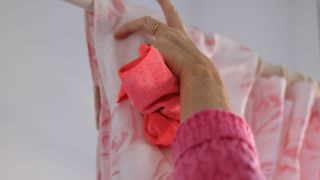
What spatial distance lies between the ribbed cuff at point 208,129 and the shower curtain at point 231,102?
177 millimetres

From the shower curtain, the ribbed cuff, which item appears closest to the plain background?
the shower curtain

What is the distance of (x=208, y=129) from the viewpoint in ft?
1.45

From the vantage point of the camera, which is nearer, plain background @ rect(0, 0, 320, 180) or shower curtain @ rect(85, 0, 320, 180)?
shower curtain @ rect(85, 0, 320, 180)

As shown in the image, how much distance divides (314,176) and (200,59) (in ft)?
1.29

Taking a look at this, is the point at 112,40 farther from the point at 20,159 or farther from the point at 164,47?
the point at 20,159

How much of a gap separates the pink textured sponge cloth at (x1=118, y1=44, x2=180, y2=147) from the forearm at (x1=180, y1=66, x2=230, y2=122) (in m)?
0.04

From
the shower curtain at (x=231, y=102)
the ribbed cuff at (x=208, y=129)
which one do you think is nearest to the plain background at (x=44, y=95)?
the shower curtain at (x=231, y=102)

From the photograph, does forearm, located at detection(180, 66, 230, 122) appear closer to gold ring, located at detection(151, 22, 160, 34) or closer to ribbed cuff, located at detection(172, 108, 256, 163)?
ribbed cuff, located at detection(172, 108, 256, 163)

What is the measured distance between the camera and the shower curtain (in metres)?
0.63

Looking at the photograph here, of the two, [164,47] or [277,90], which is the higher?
[164,47]

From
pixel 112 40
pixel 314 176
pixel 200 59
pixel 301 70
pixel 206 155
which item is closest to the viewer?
pixel 206 155

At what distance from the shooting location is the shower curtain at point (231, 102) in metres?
0.63

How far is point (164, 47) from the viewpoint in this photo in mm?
649

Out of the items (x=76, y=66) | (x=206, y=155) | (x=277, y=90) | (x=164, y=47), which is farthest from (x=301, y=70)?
(x=206, y=155)
